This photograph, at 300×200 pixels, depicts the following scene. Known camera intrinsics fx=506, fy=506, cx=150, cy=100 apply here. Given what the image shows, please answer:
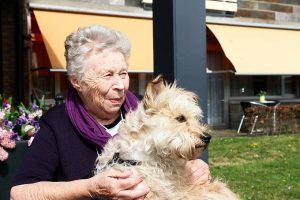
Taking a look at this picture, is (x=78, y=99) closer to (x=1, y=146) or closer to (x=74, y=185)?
(x=74, y=185)

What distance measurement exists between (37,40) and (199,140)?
896 cm

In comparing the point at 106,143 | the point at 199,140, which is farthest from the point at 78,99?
the point at 199,140

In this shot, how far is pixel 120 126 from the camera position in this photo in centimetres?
257

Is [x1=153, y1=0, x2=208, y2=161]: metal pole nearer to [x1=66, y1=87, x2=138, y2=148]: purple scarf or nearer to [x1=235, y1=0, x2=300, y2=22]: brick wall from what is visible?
[x1=66, y1=87, x2=138, y2=148]: purple scarf

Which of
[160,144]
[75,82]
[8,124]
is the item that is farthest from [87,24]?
[160,144]

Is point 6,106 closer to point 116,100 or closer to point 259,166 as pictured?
point 116,100

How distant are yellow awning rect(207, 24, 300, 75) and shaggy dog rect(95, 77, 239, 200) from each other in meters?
9.99

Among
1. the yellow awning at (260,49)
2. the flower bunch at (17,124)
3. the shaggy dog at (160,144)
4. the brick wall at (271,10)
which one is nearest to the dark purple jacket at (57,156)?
the shaggy dog at (160,144)

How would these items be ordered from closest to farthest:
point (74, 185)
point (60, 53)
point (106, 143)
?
point (74, 185)
point (106, 143)
point (60, 53)

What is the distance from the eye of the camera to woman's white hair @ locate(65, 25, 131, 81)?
101 inches

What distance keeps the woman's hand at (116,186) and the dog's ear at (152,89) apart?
0.37 m

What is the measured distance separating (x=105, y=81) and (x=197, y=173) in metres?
0.69

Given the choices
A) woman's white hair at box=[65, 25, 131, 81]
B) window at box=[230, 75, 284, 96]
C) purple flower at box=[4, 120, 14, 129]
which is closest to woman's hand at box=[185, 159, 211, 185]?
woman's white hair at box=[65, 25, 131, 81]

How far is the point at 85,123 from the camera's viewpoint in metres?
2.60
